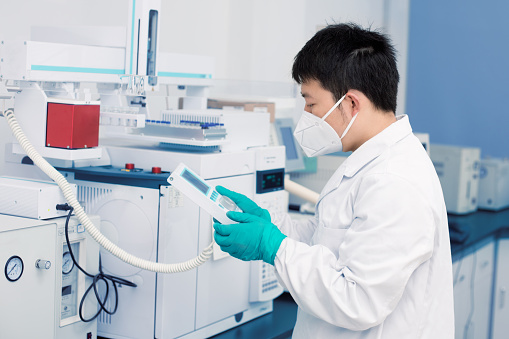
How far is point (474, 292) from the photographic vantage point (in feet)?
10.6


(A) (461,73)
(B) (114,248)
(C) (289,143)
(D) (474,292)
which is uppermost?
(A) (461,73)

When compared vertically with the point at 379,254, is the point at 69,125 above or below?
above

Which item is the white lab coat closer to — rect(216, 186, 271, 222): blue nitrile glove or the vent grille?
rect(216, 186, 271, 222): blue nitrile glove

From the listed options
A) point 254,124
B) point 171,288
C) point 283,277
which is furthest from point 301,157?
point 283,277

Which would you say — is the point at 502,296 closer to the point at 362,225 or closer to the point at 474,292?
the point at 474,292

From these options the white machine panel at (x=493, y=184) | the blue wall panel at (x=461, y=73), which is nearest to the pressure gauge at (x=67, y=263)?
the white machine panel at (x=493, y=184)

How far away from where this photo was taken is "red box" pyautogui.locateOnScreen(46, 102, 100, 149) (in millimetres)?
1451

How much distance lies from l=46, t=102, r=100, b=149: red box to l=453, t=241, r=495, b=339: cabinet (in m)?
2.00

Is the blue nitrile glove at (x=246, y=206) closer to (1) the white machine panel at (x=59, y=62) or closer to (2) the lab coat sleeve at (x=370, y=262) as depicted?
(2) the lab coat sleeve at (x=370, y=262)

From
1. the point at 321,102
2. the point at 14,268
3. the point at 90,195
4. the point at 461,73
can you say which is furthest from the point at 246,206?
the point at 461,73

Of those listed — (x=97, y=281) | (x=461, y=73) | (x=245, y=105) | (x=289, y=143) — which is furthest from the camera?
(x=461, y=73)

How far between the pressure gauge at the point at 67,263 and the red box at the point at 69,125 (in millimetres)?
257

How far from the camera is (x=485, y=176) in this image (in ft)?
12.2

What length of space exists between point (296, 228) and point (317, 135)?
30cm
